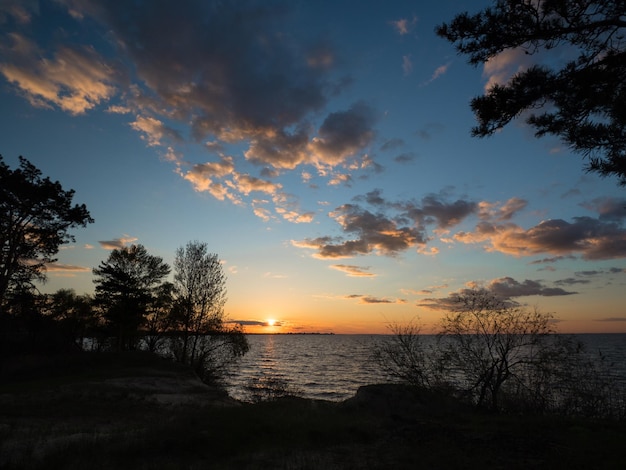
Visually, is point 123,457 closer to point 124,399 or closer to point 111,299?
point 124,399

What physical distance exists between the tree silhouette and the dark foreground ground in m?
27.2

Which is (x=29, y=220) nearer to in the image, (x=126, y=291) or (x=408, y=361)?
(x=126, y=291)

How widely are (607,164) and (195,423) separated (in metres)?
14.2

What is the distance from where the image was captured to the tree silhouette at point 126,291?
42.2 metres

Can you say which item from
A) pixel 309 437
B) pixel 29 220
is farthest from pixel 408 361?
pixel 29 220

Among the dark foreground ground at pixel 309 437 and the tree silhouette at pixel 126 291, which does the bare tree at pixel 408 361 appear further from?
the tree silhouette at pixel 126 291

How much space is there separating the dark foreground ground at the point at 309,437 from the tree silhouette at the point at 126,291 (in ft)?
Answer: 89.3

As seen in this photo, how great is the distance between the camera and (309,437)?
10.2 m

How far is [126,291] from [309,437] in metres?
39.9

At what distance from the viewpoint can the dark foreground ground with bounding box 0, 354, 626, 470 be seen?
8102mm

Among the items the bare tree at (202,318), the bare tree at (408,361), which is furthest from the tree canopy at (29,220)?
the bare tree at (408,361)

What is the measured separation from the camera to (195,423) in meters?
11.3

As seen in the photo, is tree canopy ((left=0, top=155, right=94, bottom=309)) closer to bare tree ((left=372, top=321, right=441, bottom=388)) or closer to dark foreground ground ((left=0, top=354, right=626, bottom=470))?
dark foreground ground ((left=0, top=354, right=626, bottom=470))

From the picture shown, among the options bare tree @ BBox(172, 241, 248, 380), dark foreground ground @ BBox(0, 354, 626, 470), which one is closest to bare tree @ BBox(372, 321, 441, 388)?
dark foreground ground @ BBox(0, 354, 626, 470)
